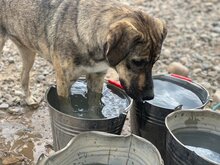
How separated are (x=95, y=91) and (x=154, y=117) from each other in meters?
0.77

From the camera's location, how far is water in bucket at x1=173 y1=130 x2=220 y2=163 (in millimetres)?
3754

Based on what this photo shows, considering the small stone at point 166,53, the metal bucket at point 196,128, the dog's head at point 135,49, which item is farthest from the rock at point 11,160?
the small stone at point 166,53

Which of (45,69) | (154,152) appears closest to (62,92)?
(154,152)

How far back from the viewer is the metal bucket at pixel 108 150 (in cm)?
355

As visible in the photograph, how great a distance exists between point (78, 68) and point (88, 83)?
477mm

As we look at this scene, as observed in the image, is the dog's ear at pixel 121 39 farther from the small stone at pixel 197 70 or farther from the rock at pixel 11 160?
the small stone at pixel 197 70

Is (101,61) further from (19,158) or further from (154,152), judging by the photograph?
(19,158)

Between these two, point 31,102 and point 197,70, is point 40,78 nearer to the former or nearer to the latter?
point 31,102

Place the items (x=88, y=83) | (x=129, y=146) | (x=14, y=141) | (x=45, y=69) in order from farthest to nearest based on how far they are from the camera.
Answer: (x=45, y=69) → (x=14, y=141) → (x=88, y=83) → (x=129, y=146)

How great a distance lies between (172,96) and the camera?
455 centimetres

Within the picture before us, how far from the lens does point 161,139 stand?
432 cm

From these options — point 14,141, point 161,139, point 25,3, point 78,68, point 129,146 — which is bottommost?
point 14,141

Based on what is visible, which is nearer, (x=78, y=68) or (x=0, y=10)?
(x=78, y=68)

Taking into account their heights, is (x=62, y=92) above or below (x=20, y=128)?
above
